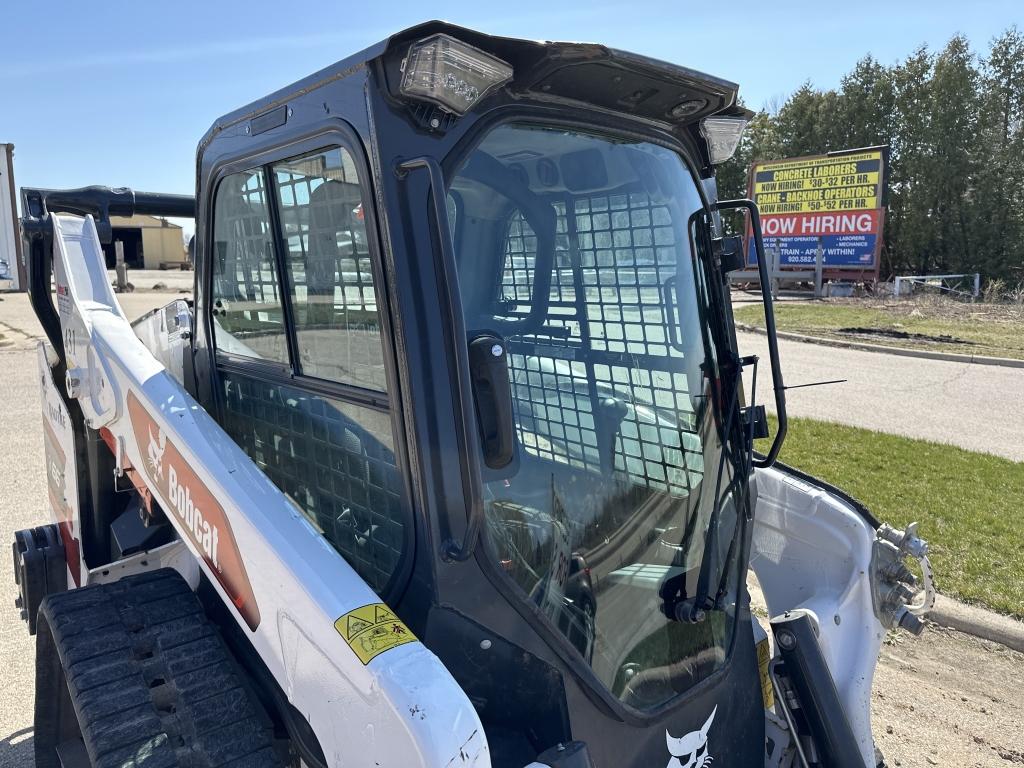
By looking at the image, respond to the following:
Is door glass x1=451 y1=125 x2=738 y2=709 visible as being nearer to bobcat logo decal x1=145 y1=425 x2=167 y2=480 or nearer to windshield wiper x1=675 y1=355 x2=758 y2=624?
windshield wiper x1=675 y1=355 x2=758 y2=624

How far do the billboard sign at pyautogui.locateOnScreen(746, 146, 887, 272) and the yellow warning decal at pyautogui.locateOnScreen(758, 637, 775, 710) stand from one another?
22.5 m

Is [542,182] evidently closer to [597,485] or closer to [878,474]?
[597,485]

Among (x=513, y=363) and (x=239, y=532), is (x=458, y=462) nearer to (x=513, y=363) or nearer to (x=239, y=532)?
(x=513, y=363)

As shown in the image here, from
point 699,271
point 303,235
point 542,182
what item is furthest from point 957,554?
point 303,235

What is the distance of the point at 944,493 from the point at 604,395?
17.0 ft

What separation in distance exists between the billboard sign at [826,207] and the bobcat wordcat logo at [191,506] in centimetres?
2317

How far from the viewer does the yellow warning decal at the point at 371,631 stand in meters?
1.38

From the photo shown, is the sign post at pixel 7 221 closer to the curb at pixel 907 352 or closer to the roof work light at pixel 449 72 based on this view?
the curb at pixel 907 352

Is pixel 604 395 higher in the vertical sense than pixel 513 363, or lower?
lower

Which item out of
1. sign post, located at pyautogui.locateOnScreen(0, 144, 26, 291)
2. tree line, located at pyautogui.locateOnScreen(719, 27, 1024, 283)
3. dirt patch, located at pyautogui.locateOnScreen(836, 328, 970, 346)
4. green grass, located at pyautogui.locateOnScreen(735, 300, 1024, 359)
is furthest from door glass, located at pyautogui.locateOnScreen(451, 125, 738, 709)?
tree line, located at pyautogui.locateOnScreen(719, 27, 1024, 283)

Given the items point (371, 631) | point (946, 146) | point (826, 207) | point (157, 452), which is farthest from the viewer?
point (946, 146)

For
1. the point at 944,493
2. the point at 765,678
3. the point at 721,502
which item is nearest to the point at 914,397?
the point at 944,493

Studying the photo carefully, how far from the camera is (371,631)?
55.7 inches

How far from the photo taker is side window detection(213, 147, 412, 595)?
1.71 metres
